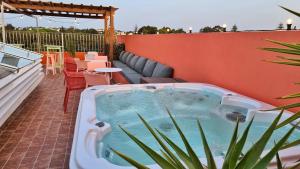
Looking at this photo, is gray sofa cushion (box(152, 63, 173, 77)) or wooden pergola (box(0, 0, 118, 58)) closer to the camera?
gray sofa cushion (box(152, 63, 173, 77))

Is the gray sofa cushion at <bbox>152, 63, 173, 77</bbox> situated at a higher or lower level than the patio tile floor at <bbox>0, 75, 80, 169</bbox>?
higher

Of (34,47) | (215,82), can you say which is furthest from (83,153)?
(34,47)

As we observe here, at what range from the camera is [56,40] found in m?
11.6

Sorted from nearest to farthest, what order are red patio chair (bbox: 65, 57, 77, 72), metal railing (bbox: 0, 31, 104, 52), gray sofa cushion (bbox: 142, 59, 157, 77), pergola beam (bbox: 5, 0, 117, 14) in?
gray sofa cushion (bbox: 142, 59, 157, 77) < red patio chair (bbox: 65, 57, 77, 72) < pergola beam (bbox: 5, 0, 117, 14) < metal railing (bbox: 0, 31, 104, 52)

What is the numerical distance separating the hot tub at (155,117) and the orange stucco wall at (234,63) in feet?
0.88

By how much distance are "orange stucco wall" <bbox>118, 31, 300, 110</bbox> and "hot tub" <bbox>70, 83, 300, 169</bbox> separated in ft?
0.88

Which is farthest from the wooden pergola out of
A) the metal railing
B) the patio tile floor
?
the patio tile floor

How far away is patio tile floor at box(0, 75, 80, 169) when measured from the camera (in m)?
2.80

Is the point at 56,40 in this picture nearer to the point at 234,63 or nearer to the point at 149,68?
the point at 149,68

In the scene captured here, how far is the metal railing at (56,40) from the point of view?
10925mm

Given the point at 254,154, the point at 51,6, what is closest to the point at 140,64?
the point at 51,6

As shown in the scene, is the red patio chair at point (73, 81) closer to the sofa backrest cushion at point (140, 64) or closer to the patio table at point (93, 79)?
the patio table at point (93, 79)

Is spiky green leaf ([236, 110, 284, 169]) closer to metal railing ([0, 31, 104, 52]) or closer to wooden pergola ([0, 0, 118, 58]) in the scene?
wooden pergola ([0, 0, 118, 58])

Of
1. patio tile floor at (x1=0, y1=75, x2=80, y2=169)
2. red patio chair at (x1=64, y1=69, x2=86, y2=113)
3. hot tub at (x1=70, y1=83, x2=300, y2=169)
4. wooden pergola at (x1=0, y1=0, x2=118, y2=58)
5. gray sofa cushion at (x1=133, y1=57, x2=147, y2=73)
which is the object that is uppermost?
wooden pergola at (x1=0, y1=0, x2=118, y2=58)
